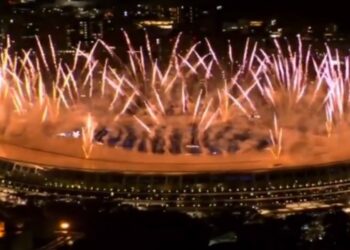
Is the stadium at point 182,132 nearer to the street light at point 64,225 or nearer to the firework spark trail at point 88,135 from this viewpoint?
the firework spark trail at point 88,135

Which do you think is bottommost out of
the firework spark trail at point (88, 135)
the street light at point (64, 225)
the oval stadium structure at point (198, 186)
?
the street light at point (64, 225)

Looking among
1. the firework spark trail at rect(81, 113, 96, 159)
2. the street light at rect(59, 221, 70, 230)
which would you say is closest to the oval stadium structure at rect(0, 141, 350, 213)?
the street light at rect(59, 221, 70, 230)

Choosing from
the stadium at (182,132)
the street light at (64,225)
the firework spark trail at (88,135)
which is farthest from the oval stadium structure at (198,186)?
the firework spark trail at (88,135)

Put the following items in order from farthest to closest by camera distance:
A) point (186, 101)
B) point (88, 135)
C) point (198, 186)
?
point (186, 101), point (88, 135), point (198, 186)

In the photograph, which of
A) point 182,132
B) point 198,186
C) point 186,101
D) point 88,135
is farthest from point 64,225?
point 186,101

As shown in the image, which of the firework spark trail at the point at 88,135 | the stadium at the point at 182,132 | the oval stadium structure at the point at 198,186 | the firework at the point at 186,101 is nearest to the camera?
the oval stadium structure at the point at 198,186

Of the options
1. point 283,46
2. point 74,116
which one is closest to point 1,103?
point 74,116

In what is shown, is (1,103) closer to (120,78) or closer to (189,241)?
(120,78)

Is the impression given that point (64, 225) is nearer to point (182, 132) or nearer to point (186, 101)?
point (182, 132)
